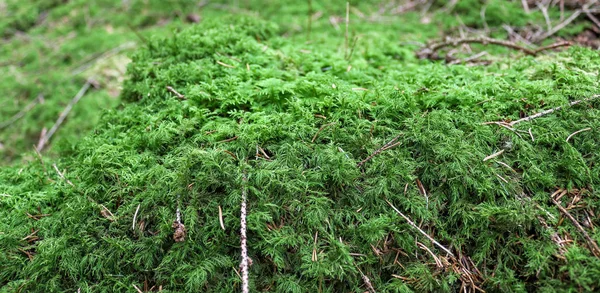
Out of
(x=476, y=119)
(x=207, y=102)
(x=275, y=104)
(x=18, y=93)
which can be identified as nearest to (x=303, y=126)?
(x=275, y=104)

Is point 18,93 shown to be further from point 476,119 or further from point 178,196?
point 476,119

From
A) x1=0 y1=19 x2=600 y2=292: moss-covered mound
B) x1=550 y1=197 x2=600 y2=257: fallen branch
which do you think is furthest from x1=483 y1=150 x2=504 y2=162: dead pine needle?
x1=550 y1=197 x2=600 y2=257: fallen branch

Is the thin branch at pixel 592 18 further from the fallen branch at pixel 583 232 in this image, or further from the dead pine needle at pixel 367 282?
the dead pine needle at pixel 367 282

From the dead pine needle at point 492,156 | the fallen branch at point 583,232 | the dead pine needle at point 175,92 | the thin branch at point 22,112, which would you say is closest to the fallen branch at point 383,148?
the dead pine needle at point 492,156

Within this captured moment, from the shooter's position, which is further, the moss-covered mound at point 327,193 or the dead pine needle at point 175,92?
the dead pine needle at point 175,92

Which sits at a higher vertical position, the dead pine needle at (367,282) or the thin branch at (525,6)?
the thin branch at (525,6)
